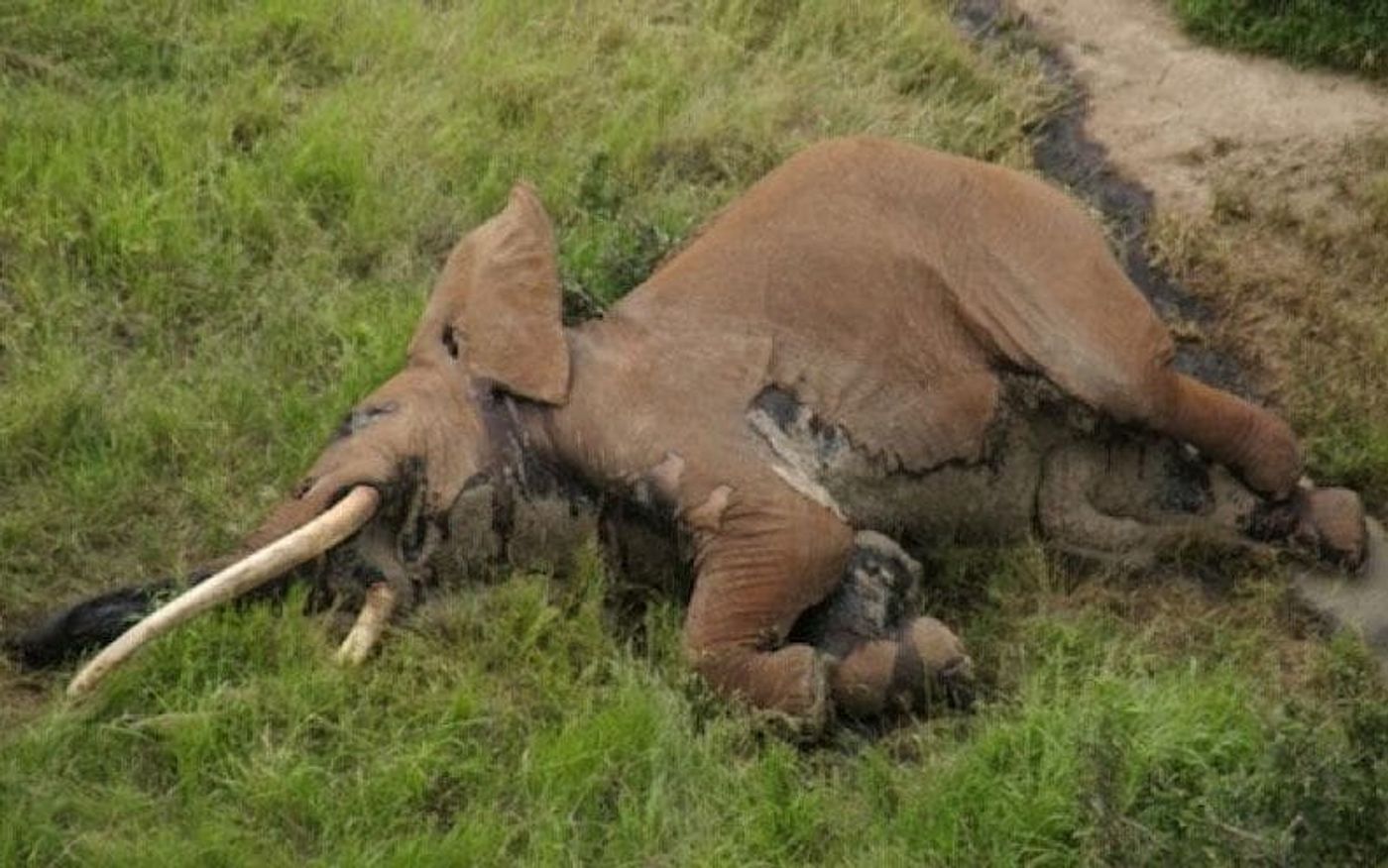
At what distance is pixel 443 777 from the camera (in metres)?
5.30

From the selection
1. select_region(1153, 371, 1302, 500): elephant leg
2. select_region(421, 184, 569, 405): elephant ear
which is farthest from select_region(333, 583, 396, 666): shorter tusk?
select_region(1153, 371, 1302, 500): elephant leg

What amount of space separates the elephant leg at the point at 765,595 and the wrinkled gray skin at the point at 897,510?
0.11 metres

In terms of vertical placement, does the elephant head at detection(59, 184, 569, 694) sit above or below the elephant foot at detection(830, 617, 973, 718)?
above

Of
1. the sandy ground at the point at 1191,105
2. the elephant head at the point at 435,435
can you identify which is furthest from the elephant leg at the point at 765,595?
the sandy ground at the point at 1191,105

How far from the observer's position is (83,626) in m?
5.53

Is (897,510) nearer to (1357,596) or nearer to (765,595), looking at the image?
(765,595)

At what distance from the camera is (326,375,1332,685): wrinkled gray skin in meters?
5.88

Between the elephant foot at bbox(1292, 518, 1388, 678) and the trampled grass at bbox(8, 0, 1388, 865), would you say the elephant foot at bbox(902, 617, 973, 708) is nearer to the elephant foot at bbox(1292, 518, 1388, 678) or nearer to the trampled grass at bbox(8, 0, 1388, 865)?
the trampled grass at bbox(8, 0, 1388, 865)

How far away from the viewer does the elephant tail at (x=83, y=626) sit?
5.52m

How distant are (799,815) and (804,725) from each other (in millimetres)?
413

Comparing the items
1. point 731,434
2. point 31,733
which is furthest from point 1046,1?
point 31,733

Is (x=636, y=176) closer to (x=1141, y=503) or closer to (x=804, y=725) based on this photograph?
(x=1141, y=503)

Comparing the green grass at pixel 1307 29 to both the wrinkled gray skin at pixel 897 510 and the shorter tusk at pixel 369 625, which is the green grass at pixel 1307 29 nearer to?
the wrinkled gray skin at pixel 897 510

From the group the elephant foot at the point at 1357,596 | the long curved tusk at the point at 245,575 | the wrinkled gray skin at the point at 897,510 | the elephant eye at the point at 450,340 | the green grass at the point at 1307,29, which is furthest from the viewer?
the green grass at the point at 1307,29
